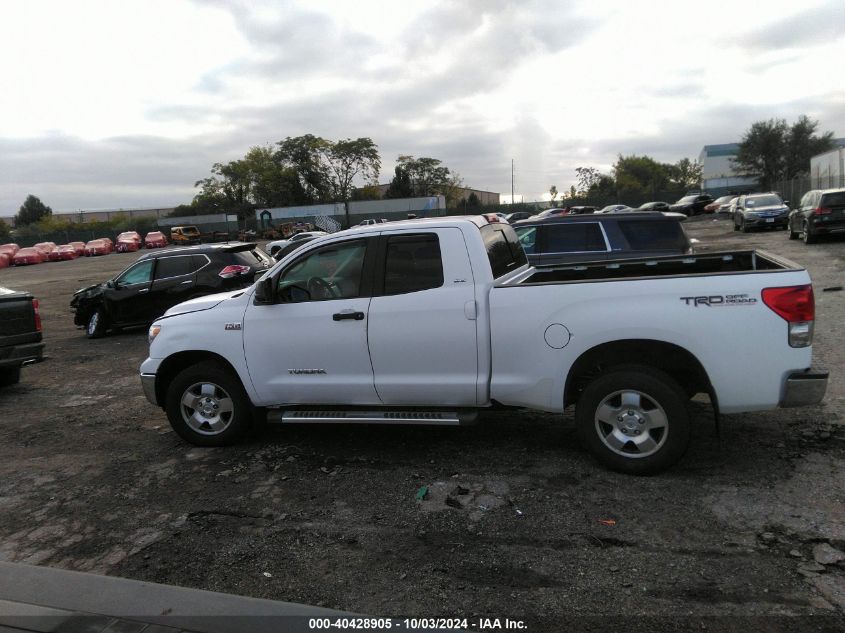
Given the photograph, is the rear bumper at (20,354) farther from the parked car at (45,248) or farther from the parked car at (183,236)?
the parked car at (183,236)

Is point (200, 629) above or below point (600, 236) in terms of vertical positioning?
below

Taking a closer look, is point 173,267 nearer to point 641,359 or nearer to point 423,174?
point 641,359

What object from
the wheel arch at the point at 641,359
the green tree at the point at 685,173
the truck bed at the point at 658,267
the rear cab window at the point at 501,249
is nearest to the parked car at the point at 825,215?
the truck bed at the point at 658,267

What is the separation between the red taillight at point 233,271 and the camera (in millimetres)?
11711

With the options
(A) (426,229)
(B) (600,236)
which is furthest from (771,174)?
(A) (426,229)

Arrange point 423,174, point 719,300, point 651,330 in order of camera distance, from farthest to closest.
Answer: point 423,174 < point 651,330 < point 719,300

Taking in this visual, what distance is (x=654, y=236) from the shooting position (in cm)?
953

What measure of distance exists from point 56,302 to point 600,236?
714 inches

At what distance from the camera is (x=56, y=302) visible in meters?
20.2

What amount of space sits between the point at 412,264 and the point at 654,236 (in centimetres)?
602

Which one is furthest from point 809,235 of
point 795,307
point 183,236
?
point 183,236

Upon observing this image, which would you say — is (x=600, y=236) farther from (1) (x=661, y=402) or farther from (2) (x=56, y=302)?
(2) (x=56, y=302)

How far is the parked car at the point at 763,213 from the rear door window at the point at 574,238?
2086cm

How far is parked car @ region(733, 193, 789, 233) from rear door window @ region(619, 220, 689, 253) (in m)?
20.5
